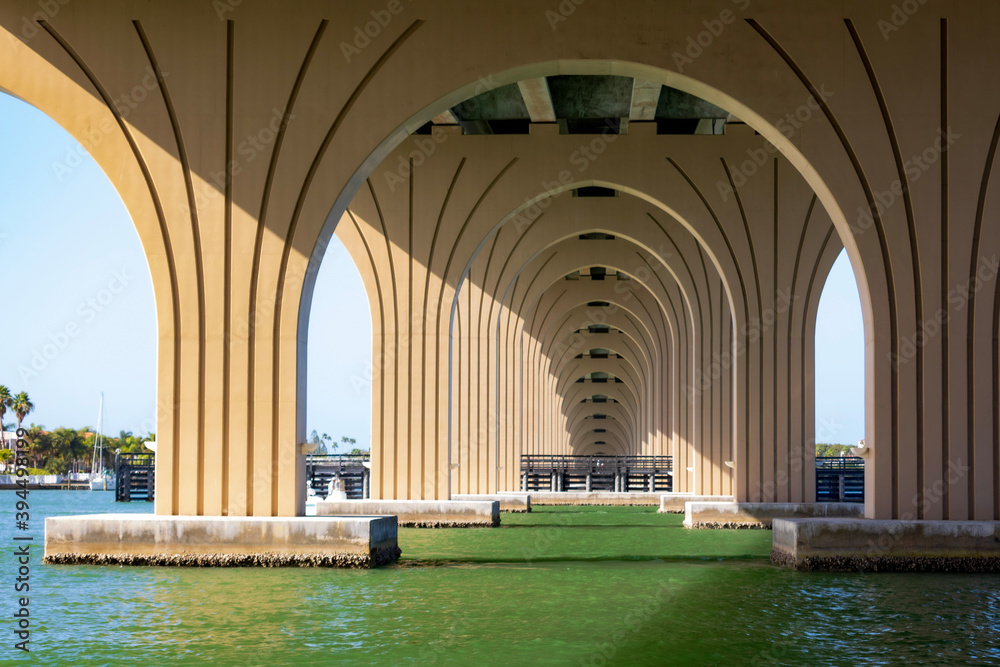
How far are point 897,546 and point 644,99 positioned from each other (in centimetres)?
1332

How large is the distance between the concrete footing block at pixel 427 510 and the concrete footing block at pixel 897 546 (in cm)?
1027

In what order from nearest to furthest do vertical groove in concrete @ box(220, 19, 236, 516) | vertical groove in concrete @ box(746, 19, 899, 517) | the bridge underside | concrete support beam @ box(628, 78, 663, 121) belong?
the bridge underside
vertical groove in concrete @ box(746, 19, 899, 517)
vertical groove in concrete @ box(220, 19, 236, 516)
concrete support beam @ box(628, 78, 663, 121)

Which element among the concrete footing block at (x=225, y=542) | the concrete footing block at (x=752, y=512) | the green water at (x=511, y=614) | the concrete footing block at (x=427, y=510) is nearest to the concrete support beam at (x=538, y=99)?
the concrete footing block at (x=427, y=510)

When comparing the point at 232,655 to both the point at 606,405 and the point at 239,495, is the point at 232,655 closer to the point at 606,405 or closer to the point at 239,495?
the point at 239,495

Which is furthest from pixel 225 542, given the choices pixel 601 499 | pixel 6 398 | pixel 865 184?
pixel 6 398

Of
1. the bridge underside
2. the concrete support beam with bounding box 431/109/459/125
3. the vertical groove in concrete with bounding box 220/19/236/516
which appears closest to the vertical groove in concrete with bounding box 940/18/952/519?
the bridge underside

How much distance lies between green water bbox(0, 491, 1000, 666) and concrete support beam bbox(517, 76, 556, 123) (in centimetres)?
1166

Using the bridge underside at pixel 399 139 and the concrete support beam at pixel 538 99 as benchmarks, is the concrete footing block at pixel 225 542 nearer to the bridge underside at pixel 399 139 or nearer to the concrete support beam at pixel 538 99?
the bridge underside at pixel 399 139

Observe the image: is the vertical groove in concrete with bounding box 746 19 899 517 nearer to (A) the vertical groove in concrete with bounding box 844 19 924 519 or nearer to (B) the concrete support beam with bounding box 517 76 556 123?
(A) the vertical groove in concrete with bounding box 844 19 924 519

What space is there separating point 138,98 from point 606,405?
261 feet

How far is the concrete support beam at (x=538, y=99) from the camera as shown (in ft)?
82.7

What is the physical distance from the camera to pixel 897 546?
646 inches

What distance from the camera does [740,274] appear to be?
2658cm

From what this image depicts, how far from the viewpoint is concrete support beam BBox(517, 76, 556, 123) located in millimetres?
25203
